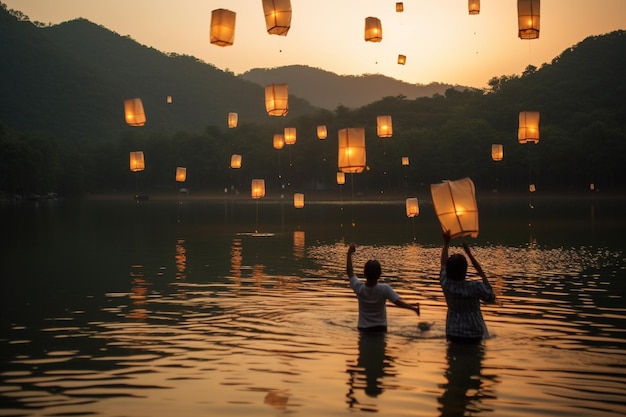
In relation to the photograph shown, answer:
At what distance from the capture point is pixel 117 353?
11.9 m

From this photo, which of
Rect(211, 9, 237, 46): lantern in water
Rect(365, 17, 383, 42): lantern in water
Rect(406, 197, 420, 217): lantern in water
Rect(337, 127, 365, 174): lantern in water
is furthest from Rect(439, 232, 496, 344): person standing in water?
Rect(406, 197, 420, 217): lantern in water

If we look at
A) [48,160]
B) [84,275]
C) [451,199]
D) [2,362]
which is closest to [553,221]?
[84,275]

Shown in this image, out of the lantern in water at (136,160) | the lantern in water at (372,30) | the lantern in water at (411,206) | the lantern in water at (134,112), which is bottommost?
the lantern in water at (411,206)

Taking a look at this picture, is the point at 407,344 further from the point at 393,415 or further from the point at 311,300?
the point at 311,300

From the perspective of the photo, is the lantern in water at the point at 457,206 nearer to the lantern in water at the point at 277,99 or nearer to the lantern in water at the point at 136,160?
the lantern in water at the point at 277,99

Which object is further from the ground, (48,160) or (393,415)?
(48,160)

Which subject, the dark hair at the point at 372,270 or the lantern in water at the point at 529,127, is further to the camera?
the lantern in water at the point at 529,127

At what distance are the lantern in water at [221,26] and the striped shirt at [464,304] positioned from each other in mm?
11447

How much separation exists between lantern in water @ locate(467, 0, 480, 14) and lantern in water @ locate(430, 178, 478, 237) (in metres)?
17.4

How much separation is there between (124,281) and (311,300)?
6.20 metres

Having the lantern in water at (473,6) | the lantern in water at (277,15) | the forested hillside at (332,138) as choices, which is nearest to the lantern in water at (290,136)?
the lantern in water at (473,6)

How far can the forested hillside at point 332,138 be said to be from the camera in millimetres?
98062

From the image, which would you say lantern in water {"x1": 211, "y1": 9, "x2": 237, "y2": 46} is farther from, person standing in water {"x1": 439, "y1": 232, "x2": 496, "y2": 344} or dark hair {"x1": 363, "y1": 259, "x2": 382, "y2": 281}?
person standing in water {"x1": 439, "y1": 232, "x2": 496, "y2": 344}

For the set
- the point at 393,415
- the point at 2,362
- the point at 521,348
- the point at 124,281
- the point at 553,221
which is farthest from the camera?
the point at 553,221
